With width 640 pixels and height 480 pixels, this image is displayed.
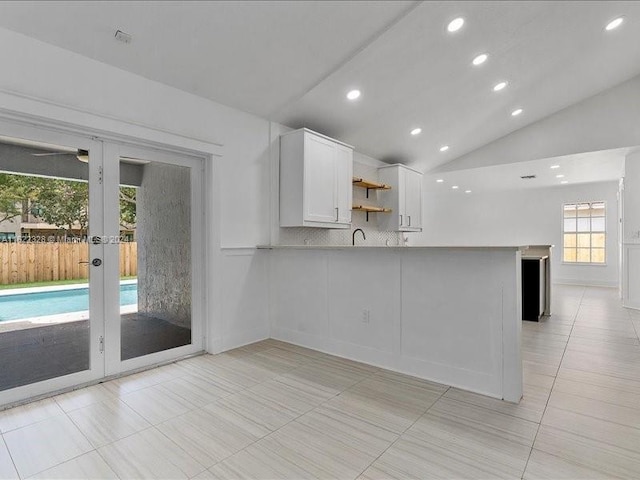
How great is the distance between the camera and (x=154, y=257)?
324 cm

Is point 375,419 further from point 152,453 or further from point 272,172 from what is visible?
point 272,172

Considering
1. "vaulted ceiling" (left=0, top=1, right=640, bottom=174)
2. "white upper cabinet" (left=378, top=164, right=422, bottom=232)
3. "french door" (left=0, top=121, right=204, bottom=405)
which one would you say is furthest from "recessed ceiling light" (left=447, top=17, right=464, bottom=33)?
"french door" (left=0, top=121, right=204, bottom=405)

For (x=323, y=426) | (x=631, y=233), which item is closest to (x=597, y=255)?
(x=631, y=233)

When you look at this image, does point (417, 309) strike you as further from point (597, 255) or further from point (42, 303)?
point (597, 255)

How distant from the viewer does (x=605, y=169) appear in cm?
670

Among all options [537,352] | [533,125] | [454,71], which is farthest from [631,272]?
[454,71]

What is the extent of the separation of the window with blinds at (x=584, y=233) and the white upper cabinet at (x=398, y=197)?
17.6 feet

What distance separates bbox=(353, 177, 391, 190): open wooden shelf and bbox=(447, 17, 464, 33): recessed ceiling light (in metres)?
2.20

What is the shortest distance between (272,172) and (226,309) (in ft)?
5.26

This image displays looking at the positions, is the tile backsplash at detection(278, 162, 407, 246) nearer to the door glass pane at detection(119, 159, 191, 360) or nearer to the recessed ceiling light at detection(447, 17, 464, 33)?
the door glass pane at detection(119, 159, 191, 360)

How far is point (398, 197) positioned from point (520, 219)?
215 inches

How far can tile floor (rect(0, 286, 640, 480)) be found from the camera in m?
1.72

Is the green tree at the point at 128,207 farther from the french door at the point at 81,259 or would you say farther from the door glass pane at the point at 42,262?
the door glass pane at the point at 42,262

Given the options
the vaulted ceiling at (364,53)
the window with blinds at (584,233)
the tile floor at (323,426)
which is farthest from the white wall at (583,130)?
the window with blinds at (584,233)
